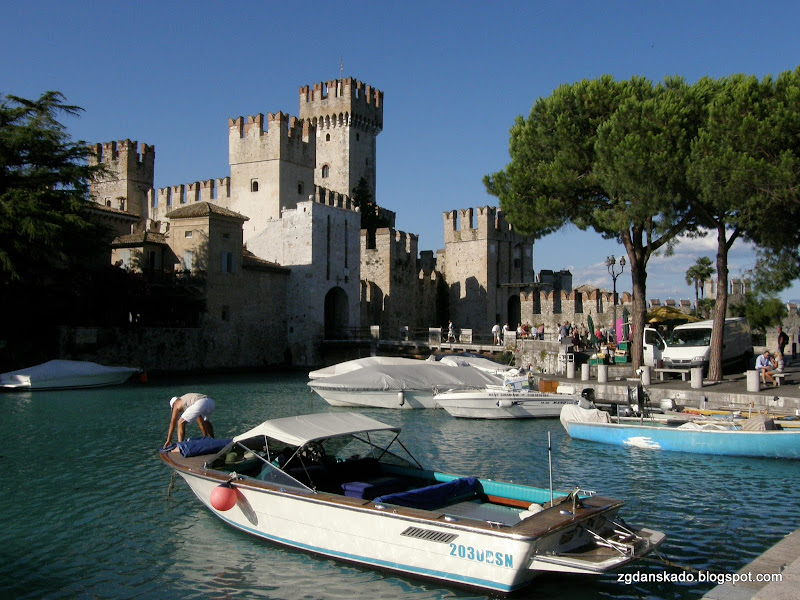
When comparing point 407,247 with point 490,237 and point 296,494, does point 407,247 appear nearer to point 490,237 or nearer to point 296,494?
point 490,237

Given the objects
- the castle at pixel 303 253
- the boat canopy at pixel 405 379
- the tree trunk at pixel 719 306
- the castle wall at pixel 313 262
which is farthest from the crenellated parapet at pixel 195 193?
the tree trunk at pixel 719 306

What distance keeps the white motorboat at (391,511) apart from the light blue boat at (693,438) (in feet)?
19.9

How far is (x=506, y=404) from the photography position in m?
18.6

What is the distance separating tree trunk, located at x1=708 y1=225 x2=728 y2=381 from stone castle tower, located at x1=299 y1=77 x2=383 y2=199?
3588 cm

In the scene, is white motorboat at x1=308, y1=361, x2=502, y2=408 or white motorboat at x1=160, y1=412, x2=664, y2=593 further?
white motorboat at x1=308, y1=361, x2=502, y2=408

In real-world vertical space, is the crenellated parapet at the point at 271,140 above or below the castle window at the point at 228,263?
above

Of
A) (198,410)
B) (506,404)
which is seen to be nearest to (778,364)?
(506,404)

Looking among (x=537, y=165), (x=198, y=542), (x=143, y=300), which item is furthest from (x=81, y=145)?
(x=198, y=542)

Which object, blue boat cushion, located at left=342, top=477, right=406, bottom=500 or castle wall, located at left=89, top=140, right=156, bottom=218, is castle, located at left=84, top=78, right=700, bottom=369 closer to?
castle wall, located at left=89, top=140, right=156, bottom=218

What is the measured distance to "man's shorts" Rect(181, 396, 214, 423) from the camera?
11172 mm

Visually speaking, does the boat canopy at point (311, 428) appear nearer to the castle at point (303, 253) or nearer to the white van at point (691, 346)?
the white van at point (691, 346)

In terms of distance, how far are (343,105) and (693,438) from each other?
44553 millimetres

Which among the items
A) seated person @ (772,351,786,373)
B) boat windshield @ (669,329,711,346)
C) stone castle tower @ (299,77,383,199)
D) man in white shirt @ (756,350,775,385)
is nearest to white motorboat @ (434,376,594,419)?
man in white shirt @ (756,350,775,385)

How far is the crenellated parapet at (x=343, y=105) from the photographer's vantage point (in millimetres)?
53656
